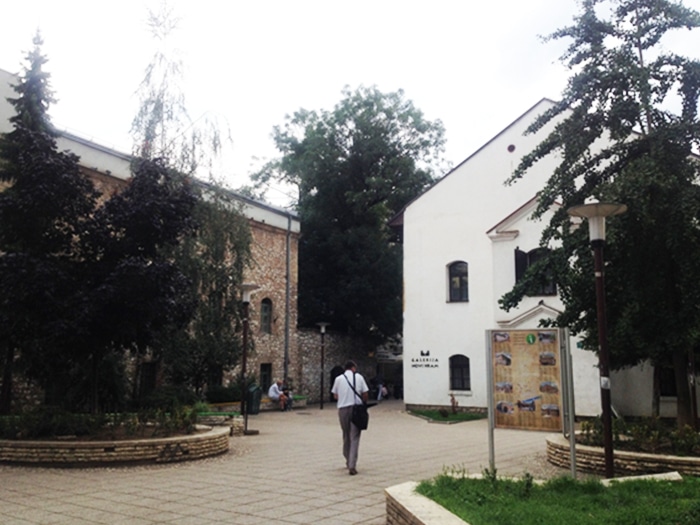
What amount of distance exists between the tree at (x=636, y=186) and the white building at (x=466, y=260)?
10.2 metres

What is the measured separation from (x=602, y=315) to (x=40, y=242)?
34.3ft

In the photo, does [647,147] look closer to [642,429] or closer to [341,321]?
[642,429]

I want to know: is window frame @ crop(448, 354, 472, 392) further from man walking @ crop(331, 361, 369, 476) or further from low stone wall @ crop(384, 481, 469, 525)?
low stone wall @ crop(384, 481, 469, 525)

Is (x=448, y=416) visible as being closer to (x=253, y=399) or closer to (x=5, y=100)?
(x=253, y=399)

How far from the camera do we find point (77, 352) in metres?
12.8

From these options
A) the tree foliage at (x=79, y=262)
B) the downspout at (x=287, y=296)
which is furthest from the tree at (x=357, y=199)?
the tree foliage at (x=79, y=262)

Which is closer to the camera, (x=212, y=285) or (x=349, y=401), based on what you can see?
(x=349, y=401)

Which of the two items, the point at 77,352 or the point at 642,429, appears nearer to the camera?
the point at 642,429

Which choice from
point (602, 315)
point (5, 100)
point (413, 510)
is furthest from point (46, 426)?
point (5, 100)

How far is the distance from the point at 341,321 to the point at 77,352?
23715 mm

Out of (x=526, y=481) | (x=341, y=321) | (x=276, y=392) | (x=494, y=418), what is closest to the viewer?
(x=526, y=481)

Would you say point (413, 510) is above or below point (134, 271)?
below

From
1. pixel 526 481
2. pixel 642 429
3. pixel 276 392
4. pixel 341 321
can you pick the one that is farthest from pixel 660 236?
pixel 341 321

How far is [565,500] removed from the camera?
6383mm
